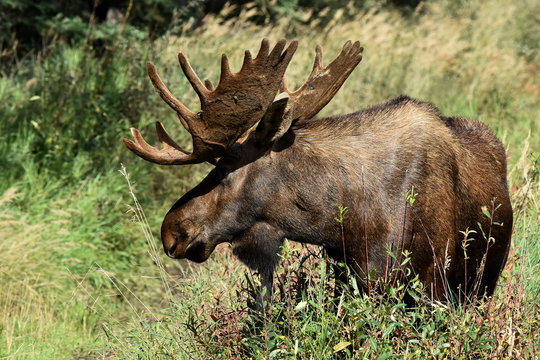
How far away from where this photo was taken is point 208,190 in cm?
402

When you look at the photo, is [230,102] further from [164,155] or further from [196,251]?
[196,251]

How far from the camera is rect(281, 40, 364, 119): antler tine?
4.21 meters

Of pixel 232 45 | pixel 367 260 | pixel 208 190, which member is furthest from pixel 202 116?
pixel 232 45

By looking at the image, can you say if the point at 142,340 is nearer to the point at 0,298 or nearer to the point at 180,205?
the point at 180,205

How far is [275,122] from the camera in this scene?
12.7 ft

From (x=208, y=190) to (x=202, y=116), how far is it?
0.41m

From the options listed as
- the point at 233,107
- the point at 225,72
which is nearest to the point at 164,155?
the point at 233,107

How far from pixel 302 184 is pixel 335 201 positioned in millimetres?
200

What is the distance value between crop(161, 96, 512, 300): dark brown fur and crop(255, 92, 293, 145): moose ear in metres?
0.08

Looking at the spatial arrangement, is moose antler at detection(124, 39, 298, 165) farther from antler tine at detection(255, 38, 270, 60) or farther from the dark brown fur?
the dark brown fur

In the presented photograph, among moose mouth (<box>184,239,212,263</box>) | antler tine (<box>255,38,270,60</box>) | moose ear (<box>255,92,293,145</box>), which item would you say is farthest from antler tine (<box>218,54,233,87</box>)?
moose mouth (<box>184,239,212,263</box>)

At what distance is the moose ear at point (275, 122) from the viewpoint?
3.79 meters

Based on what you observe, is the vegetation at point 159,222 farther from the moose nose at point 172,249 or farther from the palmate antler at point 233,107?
the palmate antler at point 233,107

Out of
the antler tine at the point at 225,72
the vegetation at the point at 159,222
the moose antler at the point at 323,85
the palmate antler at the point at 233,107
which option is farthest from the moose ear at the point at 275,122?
the vegetation at the point at 159,222
